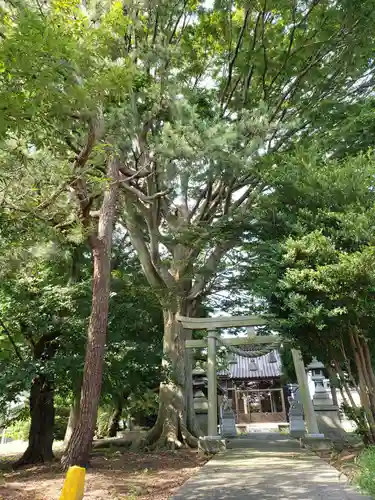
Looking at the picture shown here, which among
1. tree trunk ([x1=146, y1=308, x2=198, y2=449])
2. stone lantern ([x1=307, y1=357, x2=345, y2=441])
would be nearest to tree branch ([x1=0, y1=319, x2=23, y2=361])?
tree trunk ([x1=146, y1=308, x2=198, y2=449])

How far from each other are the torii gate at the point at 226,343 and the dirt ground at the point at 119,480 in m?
1.59

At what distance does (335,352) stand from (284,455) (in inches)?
104

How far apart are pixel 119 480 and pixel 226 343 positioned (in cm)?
480

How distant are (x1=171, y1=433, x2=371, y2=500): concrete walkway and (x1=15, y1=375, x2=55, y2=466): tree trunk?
10.6ft

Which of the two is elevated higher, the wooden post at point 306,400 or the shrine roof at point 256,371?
the shrine roof at point 256,371

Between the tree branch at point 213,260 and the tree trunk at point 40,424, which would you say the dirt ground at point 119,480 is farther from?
the tree branch at point 213,260

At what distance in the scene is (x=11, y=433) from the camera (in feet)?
47.6

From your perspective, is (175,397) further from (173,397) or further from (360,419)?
(360,419)

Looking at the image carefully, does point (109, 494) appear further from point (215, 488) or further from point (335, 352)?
point (335, 352)

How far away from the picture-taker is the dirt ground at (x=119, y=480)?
160 inches

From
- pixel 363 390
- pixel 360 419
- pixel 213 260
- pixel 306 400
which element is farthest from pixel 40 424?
pixel 363 390

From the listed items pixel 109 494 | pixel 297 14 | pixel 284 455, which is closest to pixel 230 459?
pixel 284 455

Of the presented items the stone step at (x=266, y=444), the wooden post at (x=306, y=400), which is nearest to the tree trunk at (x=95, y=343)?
the wooden post at (x=306, y=400)

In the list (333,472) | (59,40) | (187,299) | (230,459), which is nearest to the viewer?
(59,40)
